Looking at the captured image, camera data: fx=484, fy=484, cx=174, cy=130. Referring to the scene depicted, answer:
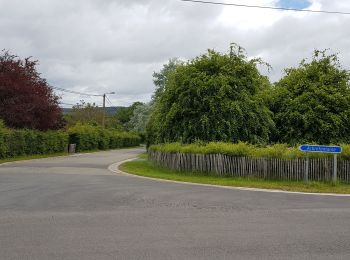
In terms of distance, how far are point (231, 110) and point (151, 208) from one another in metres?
14.8

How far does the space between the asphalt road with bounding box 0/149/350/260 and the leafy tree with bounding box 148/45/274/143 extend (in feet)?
34.7

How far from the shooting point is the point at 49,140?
4288 cm

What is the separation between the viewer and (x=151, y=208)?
11.7 metres

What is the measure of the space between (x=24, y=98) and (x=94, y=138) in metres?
22.8

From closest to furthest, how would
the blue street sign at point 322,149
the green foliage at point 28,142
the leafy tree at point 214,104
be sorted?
the blue street sign at point 322,149, the leafy tree at point 214,104, the green foliage at point 28,142

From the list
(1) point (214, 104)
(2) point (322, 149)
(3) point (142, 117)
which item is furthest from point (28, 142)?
(3) point (142, 117)

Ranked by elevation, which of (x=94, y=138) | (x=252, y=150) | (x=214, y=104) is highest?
(x=214, y=104)

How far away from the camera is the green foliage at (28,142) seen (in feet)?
111

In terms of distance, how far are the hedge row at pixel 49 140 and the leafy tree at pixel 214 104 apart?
1249cm

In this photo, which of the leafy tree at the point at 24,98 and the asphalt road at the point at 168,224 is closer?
the asphalt road at the point at 168,224

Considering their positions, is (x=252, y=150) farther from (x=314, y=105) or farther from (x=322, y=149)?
(x=314, y=105)

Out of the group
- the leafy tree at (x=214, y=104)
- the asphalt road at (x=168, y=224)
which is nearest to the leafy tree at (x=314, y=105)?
the leafy tree at (x=214, y=104)

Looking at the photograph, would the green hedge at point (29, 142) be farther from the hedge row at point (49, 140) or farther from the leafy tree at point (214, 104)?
the leafy tree at point (214, 104)

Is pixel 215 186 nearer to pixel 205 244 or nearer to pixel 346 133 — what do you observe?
pixel 205 244
